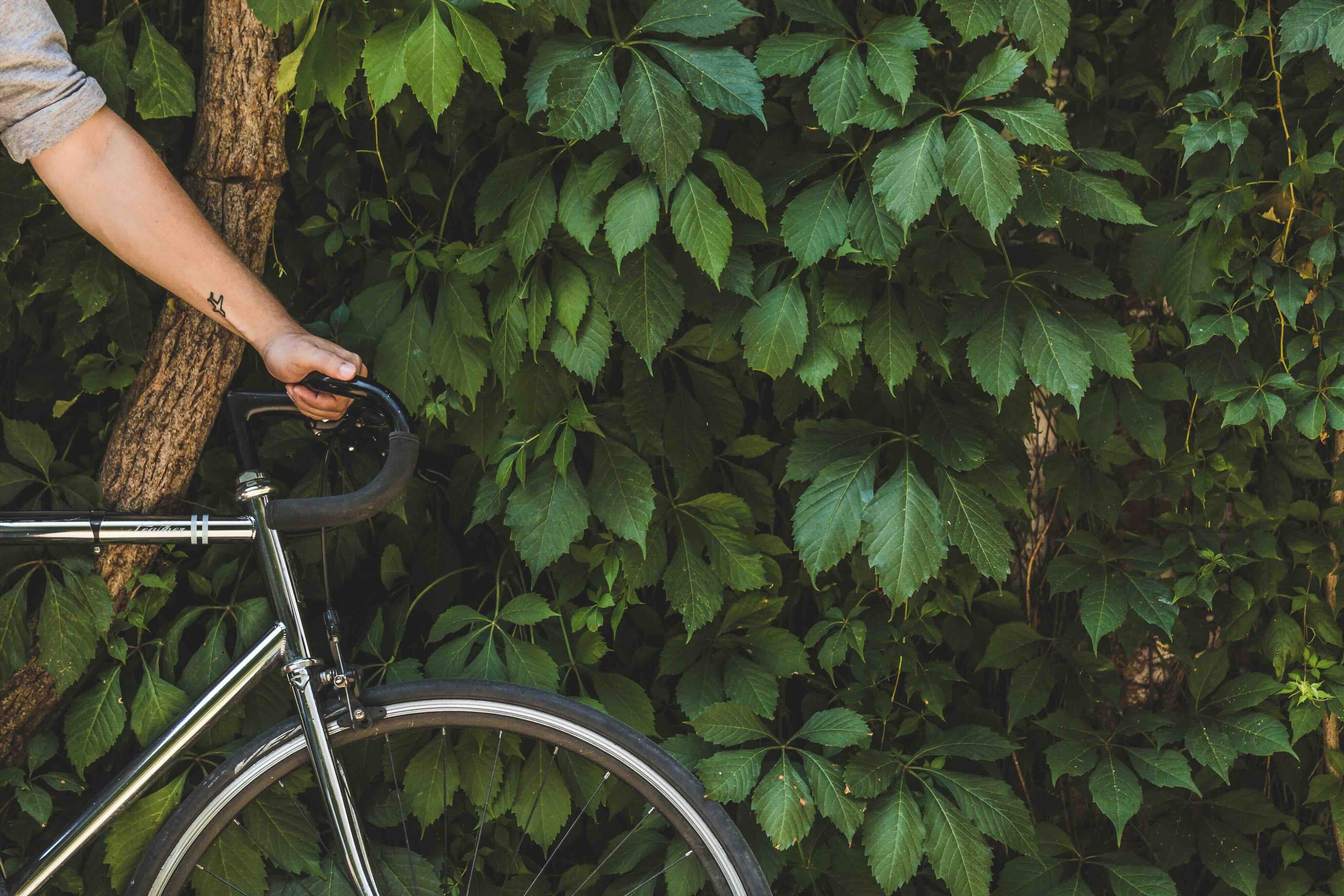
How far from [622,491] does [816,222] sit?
1.60 feet

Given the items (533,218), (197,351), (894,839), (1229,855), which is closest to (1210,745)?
(1229,855)

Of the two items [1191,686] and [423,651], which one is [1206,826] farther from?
[423,651]

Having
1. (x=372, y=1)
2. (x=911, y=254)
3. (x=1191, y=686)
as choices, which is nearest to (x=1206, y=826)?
(x=1191, y=686)

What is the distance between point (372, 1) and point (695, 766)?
1196 mm

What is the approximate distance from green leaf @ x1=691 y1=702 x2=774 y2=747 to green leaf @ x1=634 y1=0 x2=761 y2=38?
970 mm

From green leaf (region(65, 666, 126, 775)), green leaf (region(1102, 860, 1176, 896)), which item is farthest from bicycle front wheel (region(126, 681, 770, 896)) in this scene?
green leaf (region(1102, 860, 1176, 896))

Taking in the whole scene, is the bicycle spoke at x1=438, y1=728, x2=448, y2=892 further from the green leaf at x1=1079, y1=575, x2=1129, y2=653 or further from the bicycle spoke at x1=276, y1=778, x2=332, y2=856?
the green leaf at x1=1079, y1=575, x2=1129, y2=653

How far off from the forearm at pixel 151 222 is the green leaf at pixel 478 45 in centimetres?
43

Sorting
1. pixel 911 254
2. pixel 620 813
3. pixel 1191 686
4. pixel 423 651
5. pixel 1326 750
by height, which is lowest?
pixel 1326 750

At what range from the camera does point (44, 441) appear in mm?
1583

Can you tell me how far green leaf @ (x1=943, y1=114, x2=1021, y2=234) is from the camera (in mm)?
1299

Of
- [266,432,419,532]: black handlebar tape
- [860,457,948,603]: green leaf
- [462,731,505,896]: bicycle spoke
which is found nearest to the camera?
[266,432,419,532]: black handlebar tape

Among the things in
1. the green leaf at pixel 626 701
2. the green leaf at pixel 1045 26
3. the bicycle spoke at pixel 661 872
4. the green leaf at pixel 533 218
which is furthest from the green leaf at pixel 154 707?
the green leaf at pixel 1045 26

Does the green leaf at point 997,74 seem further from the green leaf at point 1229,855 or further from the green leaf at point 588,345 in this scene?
the green leaf at point 1229,855
